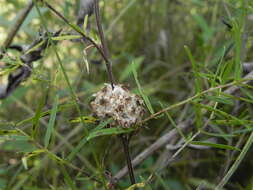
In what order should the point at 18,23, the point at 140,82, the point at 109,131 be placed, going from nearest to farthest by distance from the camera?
the point at 109,131 → the point at 18,23 → the point at 140,82

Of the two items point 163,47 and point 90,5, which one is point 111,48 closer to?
point 163,47

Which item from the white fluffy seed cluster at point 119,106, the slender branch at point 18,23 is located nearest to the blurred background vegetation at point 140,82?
the slender branch at point 18,23

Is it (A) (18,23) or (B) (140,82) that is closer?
(A) (18,23)

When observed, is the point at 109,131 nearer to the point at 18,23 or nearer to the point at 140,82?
the point at 18,23

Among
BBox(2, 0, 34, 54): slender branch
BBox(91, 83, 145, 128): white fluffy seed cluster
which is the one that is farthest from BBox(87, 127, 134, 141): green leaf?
BBox(2, 0, 34, 54): slender branch

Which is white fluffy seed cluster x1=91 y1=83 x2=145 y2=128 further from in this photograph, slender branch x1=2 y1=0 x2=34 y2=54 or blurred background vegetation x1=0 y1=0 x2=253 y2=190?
blurred background vegetation x1=0 y1=0 x2=253 y2=190

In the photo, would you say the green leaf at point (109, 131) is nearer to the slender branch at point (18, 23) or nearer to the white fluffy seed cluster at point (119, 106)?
the white fluffy seed cluster at point (119, 106)

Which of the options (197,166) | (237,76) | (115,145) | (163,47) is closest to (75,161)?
(115,145)

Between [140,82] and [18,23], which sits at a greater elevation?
[18,23]

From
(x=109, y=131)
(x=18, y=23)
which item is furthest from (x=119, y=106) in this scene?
(x=18, y=23)
